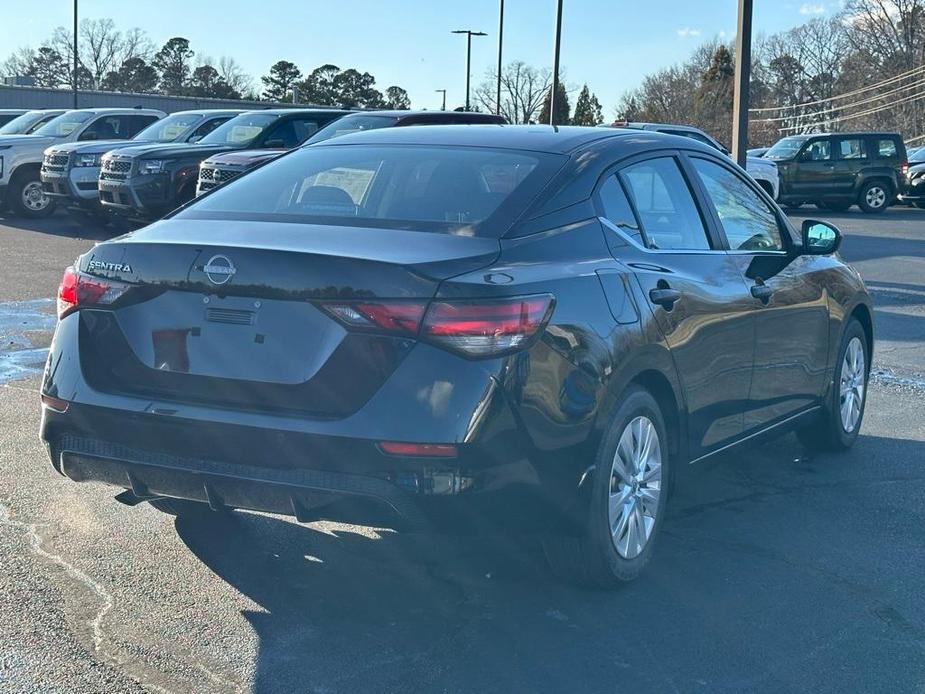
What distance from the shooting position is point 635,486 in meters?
4.54

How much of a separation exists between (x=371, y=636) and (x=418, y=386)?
89 centimetres

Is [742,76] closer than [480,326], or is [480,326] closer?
[480,326]

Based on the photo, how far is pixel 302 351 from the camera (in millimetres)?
3783

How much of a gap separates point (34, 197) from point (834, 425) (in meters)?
17.5

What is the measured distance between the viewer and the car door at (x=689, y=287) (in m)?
4.70

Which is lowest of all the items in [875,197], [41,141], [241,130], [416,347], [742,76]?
[416,347]

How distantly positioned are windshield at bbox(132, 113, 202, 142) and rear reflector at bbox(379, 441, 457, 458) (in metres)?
16.6

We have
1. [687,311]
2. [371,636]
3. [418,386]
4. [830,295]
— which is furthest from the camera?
[830,295]

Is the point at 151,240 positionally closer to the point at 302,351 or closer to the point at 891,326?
the point at 302,351

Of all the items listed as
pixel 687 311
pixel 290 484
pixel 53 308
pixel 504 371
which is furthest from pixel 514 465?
pixel 53 308

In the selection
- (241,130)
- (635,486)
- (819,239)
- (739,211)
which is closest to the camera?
(635,486)

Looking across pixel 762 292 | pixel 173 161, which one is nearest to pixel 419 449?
pixel 762 292

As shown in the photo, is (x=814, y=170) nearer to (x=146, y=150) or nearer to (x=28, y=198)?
(x=146, y=150)

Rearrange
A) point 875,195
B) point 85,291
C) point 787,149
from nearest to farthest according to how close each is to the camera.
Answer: point 85,291
point 875,195
point 787,149
